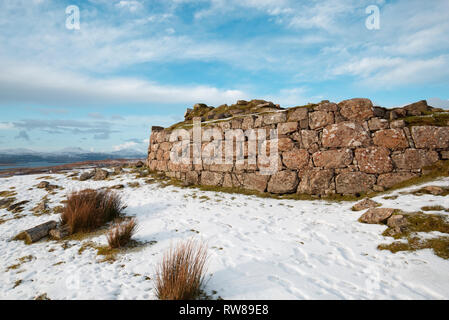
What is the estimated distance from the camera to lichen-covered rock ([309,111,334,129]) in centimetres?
642

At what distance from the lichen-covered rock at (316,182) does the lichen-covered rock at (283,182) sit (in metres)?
0.20

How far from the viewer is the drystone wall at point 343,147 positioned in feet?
18.1

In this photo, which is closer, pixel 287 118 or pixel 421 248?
pixel 421 248

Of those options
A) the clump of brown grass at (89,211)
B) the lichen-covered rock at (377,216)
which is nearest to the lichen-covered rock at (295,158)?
the lichen-covered rock at (377,216)

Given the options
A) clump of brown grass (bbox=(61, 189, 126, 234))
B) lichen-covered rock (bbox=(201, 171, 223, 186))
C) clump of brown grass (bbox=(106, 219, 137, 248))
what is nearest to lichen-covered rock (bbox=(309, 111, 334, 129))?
lichen-covered rock (bbox=(201, 171, 223, 186))

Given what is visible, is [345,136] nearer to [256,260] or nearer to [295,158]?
[295,158]

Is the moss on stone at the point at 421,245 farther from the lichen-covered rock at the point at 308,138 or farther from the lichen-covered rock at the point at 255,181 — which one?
the lichen-covered rock at the point at 255,181

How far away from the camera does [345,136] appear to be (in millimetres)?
6172

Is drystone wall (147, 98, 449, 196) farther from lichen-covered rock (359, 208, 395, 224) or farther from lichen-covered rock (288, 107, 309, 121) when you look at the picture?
lichen-covered rock (359, 208, 395, 224)
